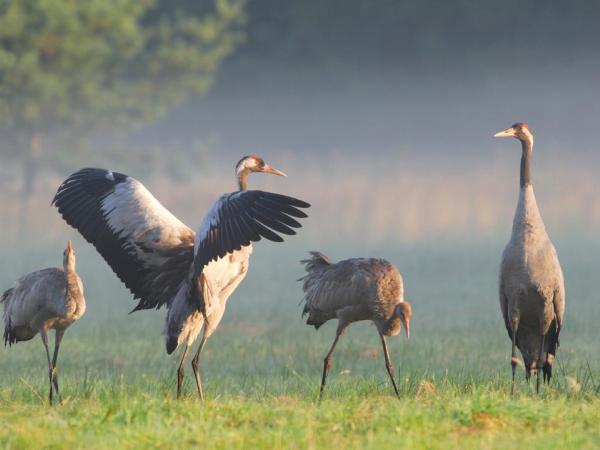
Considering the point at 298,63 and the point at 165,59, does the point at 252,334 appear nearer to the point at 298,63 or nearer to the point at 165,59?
the point at 165,59

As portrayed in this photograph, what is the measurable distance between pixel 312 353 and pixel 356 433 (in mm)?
6400

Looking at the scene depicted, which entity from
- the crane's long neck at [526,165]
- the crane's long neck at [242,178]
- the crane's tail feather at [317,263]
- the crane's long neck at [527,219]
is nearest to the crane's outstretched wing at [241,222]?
the crane's long neck at [242,178]

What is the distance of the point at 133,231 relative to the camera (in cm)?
958

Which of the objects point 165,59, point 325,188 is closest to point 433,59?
point 325,188

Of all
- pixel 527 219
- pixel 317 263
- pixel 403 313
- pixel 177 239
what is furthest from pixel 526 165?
pixel 177 239

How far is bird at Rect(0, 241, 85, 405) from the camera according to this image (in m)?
9.34

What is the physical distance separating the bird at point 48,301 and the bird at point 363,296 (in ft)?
6.01

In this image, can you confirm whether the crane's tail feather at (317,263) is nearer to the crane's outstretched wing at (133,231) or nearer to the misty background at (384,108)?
the crane's outstretched wing at (133,231)

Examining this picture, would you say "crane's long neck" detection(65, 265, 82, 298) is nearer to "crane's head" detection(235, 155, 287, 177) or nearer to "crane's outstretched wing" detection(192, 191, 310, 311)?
"crane's outstretched wing" detection(192, 191, 310, 311)

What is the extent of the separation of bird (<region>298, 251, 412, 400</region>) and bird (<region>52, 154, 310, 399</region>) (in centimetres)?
53

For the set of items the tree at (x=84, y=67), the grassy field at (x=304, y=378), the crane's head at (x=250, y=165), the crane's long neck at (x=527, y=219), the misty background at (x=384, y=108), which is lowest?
Answer: the grassy field at (x=304, y=378)

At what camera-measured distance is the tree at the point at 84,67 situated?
88.5 feet

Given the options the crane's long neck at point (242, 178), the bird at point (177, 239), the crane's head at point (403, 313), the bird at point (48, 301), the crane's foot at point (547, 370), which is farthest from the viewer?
the crane's long neck at point (242, 178)

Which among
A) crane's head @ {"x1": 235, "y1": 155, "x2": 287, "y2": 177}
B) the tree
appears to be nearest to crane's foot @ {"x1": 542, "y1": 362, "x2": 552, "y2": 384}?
crane's head @ {"x1": 235, "y1": 155, "x2": 287, "y2": 177}
